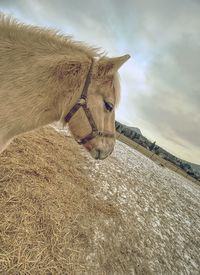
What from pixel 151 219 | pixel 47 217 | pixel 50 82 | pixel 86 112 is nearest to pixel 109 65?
pixel 86 112

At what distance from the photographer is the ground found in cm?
435

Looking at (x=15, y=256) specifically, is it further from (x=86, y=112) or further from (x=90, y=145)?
(x=86, y=112)

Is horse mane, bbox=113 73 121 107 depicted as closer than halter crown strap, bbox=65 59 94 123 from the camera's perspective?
No

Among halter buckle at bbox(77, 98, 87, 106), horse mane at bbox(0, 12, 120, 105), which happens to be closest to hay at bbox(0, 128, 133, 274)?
halter buckle at bbox(77, 98, 87, 106)

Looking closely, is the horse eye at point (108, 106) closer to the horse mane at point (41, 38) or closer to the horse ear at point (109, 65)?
the horse ear at point (109, 65)

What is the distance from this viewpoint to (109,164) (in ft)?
34.8

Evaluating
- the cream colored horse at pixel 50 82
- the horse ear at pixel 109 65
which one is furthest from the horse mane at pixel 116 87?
the horse ear at pixel 109 65

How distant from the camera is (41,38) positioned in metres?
3.23

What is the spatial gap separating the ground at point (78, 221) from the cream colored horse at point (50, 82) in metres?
2.11

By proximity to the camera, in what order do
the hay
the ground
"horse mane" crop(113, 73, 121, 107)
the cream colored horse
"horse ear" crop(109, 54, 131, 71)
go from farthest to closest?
the ground < the hay < "horse mane" crop(113, 73, 121, 107) < "horse ear" crop(109, 54, 131, 71) < the cream colored horse

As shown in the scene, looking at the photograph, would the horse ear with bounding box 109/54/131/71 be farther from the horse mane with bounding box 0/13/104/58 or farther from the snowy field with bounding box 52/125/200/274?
the snowy field with bounding box 52/125/200/274

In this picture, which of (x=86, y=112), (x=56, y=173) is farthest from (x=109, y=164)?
(x=86, y=112)

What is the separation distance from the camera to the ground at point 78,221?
14.3 feet

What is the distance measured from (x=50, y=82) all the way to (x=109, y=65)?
869mm
